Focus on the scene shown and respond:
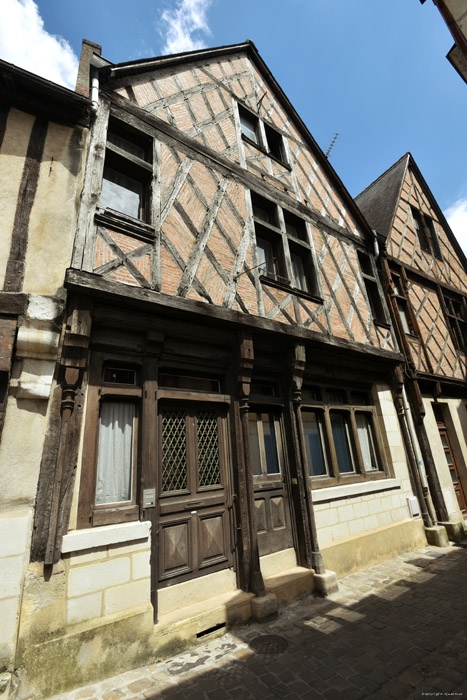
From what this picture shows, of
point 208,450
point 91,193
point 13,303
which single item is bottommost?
point 208,450

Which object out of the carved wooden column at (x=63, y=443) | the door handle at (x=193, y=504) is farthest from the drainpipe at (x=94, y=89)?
the door handle at (x=193, y=504)

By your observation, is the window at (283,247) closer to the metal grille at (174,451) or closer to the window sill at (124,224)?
the window sill at (124,224)

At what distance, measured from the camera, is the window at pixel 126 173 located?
4293mm

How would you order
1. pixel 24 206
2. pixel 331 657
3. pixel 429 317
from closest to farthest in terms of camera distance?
1. pixel 331 657
2. pixel 24 206
3. pixel 429 317

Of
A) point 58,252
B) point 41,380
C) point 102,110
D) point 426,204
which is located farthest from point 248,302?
point 426,204

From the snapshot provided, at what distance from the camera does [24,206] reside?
3.45 m

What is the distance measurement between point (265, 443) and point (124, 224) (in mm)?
3591

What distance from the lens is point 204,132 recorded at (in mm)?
5430

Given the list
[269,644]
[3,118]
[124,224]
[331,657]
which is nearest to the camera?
[331,657]

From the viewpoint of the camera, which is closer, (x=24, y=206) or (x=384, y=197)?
(x=24, y=206)

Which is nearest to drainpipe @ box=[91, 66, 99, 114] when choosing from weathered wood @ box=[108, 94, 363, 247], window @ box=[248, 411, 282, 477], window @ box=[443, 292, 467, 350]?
weathered wood @ box=[108, 94, 363, 247]

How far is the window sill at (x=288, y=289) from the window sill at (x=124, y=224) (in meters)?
1.88

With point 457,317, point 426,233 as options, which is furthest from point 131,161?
point 457,317

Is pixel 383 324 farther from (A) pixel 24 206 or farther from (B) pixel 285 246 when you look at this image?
(A) pixel 24 206
